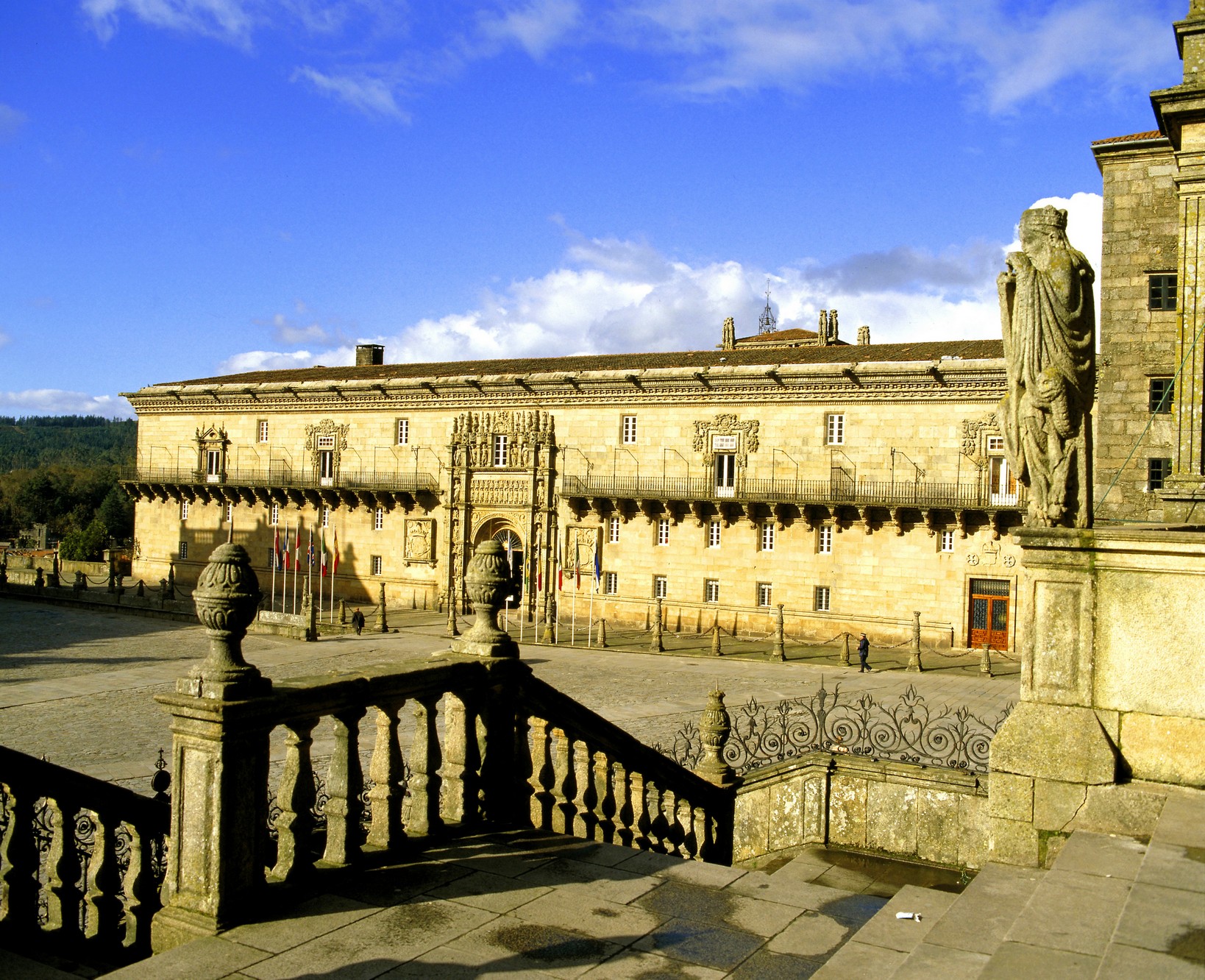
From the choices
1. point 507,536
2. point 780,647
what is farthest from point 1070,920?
point 507,536

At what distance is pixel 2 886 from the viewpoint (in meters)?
5.51

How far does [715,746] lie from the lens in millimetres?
10648

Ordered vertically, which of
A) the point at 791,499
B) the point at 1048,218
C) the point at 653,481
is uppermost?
the point at 1048,218

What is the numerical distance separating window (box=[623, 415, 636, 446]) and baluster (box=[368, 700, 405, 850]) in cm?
2966

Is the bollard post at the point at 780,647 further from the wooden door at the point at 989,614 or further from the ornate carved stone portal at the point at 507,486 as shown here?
the ornate carved stone portal at the point at 507,486

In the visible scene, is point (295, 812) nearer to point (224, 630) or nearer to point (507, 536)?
point (224, 630)

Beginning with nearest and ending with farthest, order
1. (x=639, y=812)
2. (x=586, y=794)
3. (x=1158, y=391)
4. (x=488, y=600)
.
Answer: (x=488, y=600) → (x=586, y=794) → (x=639, y=812) → (x=1158, y=391)

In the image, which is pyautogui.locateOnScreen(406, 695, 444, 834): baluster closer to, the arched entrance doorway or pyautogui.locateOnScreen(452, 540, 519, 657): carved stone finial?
pyautogui.locateOnScreen(452, 540, 519, 657): carved stone finial

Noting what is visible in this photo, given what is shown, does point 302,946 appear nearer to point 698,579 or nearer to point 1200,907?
point 1200,907

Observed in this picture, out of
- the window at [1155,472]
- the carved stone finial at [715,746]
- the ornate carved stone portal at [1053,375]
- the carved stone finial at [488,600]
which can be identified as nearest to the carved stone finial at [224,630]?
the carved stone finial at [488,600]

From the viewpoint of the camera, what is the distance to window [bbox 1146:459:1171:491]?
23130 mm

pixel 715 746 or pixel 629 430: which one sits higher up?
pixel 629 430

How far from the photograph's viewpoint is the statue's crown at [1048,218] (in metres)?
6.36

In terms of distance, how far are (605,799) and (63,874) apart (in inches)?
150
